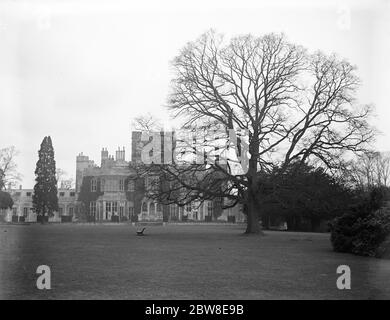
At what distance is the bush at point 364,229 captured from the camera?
1617 cm

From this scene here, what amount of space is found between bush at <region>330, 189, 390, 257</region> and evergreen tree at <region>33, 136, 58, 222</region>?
4721 centimetres

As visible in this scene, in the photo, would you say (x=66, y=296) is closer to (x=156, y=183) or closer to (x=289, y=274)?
(x=289, y=274)

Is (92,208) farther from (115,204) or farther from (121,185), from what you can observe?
(121,185)

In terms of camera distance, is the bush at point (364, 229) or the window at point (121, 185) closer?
the bush at point (364, 229)

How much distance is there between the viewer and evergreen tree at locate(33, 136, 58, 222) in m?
60.6

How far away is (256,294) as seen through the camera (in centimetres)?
886

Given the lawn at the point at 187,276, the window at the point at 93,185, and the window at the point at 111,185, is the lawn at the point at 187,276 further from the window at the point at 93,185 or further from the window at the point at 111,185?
the window at the point at 93,185

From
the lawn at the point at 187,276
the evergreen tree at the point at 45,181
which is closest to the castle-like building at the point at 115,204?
the evergreen tree at the point at 45,181

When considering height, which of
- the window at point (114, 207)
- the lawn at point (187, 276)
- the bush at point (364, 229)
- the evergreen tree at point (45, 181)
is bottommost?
the lawn at point (187, 276)

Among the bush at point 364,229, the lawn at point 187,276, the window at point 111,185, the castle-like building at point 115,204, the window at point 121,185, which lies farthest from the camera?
the window at point 111,185

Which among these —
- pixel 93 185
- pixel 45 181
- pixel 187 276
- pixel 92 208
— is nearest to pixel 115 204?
pixel 92 208

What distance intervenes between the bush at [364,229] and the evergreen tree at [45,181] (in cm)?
4721

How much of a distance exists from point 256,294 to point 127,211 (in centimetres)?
6852
